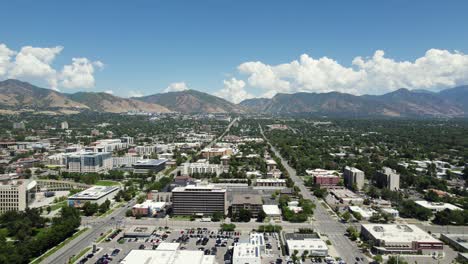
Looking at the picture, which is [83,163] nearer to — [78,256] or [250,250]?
[78,256]

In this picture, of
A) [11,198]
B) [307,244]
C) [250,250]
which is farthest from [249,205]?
[11,198]

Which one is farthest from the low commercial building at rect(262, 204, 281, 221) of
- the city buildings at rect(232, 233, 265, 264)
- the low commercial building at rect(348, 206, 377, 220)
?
the low commercial building at rect(348, 206, 377, 220)

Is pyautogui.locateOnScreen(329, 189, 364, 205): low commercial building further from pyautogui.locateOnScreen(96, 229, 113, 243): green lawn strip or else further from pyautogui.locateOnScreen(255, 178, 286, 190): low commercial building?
pyautogui.locateOnScreen(96, 229, 113, 243): green lawn strip

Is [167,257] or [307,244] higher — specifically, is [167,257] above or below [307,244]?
above

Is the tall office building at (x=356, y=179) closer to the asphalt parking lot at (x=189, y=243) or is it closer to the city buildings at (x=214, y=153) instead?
the asphalt parking lot at (x=189, y=243)

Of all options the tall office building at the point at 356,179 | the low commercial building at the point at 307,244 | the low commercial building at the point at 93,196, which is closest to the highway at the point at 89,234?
the low commercial building at the point at 93,196

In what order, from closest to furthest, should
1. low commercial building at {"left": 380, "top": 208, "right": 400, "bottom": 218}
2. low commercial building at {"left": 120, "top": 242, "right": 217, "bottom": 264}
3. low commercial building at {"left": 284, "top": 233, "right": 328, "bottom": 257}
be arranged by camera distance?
1. low commercial building at {"left": 120, "top": 242, "right": 217, "bottom": 264}
2. low commercial building at {"left": 284, "top": 233, "right": 328, "bottom": 257}
3. low commercial building at {"left": 380, "top": 208, "right": 400, "bottom": 218}
